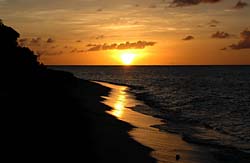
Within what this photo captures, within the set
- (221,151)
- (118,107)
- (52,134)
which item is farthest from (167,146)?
(118,107)

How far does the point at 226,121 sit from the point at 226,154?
13901 millimetres

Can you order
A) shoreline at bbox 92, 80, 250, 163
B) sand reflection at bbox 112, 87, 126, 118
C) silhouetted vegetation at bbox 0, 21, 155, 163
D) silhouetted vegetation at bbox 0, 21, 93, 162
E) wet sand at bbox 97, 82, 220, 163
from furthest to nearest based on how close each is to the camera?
sand reflection at bbox 112, 87, 126, 118 → shoreline at bbox 92, 80, 250, 163 → wet sand at bbox 97, 82, 220, 163 → silhouetted vegetation at bbox 0, 21, 155, 163 → silhouetted vegetation at bbox 0, 21, 93, 162

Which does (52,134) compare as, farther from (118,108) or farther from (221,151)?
(118,108)

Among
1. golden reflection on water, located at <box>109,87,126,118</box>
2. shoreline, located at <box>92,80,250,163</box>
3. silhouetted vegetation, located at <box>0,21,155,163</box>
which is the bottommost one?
golden reflection on water, located at <box>109,87,126,118</box>

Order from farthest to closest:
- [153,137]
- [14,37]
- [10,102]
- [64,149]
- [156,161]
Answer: [14,37], [153,137], [10,102], [156,161], [64,149]

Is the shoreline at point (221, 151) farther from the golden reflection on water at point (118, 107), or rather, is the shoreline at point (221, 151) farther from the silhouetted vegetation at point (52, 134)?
the golden reflection on water at point (118, 107)

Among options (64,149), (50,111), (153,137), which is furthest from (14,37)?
(64,149)

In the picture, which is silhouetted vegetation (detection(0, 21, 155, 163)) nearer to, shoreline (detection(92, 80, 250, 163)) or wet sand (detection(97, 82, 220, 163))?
wet sand (detection(97, 82, 220, 163))

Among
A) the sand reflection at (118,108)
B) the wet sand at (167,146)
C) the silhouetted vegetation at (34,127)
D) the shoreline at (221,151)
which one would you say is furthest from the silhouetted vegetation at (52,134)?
the sand reflection at (118,108)

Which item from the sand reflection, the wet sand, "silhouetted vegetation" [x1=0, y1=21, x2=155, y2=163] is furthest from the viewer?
the sand reflection

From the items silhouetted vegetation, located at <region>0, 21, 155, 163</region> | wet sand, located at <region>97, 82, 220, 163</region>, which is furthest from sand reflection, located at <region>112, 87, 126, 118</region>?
wet sand, located at <region>97, 82, 220, 163</region>

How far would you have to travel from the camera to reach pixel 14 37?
48750 millimetres

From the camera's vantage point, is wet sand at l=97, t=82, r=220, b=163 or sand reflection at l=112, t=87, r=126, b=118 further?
sand reflection at l=112, t=87, r=126, b=118

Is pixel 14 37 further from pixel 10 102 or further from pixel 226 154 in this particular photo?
pixel 226 154
